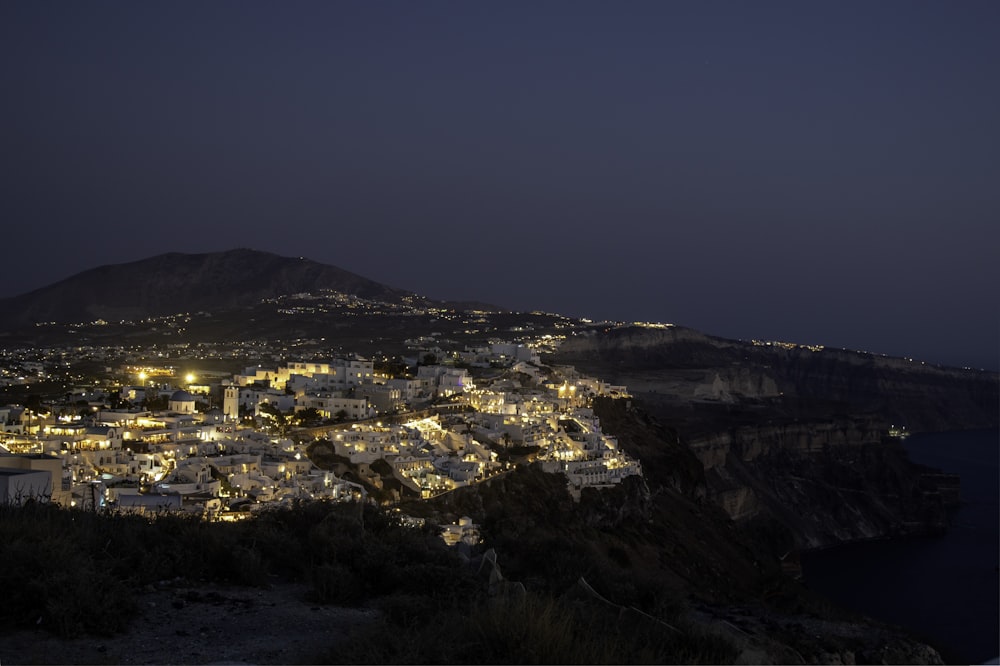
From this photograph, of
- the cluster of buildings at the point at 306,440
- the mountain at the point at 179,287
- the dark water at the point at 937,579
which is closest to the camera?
the cluster of buildings at the point at 306,440

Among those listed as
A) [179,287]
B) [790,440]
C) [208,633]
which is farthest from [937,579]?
[179,287]

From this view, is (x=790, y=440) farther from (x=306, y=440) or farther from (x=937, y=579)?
(x=306, y=440)

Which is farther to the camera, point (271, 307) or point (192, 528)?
point (271, 307)

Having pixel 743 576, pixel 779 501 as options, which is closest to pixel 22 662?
pixel 743 576

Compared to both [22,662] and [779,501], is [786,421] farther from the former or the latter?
[22,662]

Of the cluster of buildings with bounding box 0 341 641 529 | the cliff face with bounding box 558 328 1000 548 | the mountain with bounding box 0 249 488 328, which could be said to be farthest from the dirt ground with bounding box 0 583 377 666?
the mountain with bounding box 0 249 488 328

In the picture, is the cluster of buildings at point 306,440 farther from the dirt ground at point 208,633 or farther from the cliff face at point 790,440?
the cliff face at point 790,440

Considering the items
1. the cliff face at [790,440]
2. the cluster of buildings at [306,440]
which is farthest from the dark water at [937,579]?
the cluster of buildings at [306,440]
